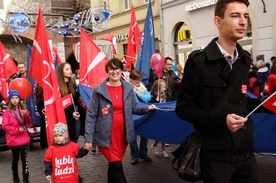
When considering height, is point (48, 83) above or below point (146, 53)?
below

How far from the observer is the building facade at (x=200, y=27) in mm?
13773

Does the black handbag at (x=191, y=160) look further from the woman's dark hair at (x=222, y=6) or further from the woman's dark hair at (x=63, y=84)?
the woman's dark hair at (x=63, y=84)

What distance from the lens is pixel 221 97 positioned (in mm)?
2439

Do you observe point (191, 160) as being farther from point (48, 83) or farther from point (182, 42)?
point (182, 42)

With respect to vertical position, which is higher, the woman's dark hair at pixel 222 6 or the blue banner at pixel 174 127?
the woman's dark hair at pixel 222 6

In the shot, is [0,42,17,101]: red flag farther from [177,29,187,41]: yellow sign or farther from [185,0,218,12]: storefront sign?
[177,29,187,41]: yellow sign

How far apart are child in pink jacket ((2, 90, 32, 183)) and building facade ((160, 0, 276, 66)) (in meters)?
10.3

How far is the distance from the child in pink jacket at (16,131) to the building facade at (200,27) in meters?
10.3

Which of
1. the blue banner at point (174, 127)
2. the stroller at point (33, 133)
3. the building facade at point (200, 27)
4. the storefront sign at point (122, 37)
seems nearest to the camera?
the blue banner at point (174, 127)

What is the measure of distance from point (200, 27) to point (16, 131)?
41.6 feet

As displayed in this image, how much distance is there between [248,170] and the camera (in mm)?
2559

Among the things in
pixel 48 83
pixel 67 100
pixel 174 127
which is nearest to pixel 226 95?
pixel 174 127

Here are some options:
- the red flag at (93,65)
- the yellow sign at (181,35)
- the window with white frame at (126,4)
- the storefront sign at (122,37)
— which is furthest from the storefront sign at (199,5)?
the red flag at (93,65)

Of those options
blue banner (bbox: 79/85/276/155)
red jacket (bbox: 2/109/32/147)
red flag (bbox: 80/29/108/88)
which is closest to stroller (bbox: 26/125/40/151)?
red flag (bbox: 80/29/108/88)
